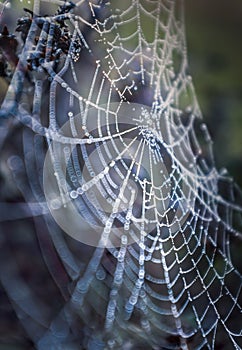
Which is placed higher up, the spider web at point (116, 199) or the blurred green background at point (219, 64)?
the blurred green background at point (219, 64)

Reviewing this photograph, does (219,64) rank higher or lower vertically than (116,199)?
higher

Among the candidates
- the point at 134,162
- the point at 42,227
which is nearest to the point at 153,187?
the point at 134,162

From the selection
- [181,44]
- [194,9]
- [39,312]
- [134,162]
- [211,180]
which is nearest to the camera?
[39,312]

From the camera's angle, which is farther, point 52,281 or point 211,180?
point 211,180

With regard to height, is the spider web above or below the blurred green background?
below

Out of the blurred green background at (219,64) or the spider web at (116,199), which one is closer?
the spider web at (116,199)

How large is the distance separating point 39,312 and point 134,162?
0.73m

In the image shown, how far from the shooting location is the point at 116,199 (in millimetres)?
1526

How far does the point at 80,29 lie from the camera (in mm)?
1389

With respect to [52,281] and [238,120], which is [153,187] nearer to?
[52,281]

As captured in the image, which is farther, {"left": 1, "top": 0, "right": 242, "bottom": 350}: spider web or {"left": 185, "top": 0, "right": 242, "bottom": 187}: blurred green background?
{"left": 185, "top": 0, "right": 242, "bottom": 187}: blurred green background

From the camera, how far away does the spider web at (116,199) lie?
3.76ft

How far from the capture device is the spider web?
1146 mm

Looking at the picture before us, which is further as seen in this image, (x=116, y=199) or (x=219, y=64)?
(x=219, y=64)
